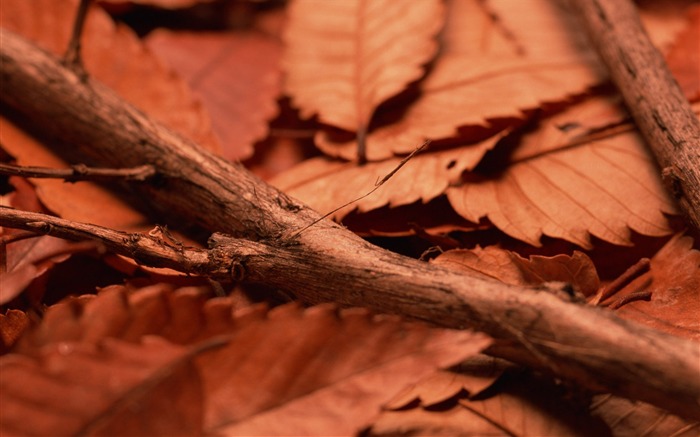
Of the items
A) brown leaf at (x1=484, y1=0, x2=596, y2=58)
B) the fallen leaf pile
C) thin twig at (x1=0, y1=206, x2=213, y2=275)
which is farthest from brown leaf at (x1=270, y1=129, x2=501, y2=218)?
brown leaf at (x1=484, y1=0, x2=596, y2=58)

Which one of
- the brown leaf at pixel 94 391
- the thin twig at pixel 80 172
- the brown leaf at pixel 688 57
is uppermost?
the thin twig at pixel 80 172

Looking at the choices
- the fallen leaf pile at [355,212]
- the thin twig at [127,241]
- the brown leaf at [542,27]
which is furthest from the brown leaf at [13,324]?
the brown leaf at [542,27]

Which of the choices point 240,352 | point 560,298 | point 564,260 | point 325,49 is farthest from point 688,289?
point 325,49

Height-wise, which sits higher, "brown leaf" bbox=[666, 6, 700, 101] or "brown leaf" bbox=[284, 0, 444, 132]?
"brown leaf" bbox=[284, 0, 444, 132]

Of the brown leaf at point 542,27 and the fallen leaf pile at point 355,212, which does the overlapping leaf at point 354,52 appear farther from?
the brown leaf at point 542,27

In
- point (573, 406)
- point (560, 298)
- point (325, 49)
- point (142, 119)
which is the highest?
point (325, 49)

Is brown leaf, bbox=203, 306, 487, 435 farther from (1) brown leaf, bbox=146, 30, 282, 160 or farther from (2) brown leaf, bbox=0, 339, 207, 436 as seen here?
(1) brown leaf, bbox=146, 30, 282, 160

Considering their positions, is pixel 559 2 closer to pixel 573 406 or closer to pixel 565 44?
pixel 565 44
